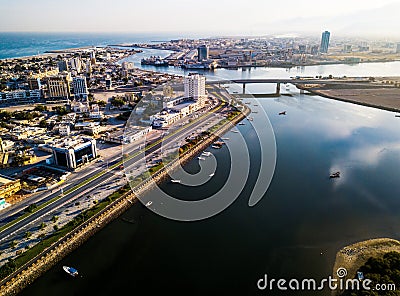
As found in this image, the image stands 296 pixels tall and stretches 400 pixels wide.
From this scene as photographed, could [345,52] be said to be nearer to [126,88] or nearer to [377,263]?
[126,88]

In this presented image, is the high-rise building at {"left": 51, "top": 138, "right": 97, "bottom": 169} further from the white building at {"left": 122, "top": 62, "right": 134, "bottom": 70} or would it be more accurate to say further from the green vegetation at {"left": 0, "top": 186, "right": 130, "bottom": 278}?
the white building at {"left": 122, "top": 62, "right": 134, "bottom": 70}

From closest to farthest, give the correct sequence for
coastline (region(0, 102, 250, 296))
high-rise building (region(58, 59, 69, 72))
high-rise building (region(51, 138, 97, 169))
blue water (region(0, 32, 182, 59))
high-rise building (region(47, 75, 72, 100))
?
1. coastline (region(0, 102, 250, 296))
2. high-rise building (region(51, 138, 97, 169))
3. high-rise building (region(47, 75, 72, 100))
4. high-rise building (region(58, 59, 69, 72))
5. blue water (region(0, 32, 182, 59))

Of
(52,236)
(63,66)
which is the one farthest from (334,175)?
(63,66)

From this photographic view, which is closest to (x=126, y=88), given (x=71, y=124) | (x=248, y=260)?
(x=71, y=124)

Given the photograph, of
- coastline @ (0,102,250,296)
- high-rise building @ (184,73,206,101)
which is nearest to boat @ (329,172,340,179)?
coastline @ (0,102,250,296)

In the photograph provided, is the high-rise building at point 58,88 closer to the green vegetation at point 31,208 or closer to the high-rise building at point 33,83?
the high-rise building at point 33,83

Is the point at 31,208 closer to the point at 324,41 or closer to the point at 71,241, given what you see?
the point at 71,241

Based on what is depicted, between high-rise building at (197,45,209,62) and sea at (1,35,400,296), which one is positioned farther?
high-rise building at (197,45,209,62)
